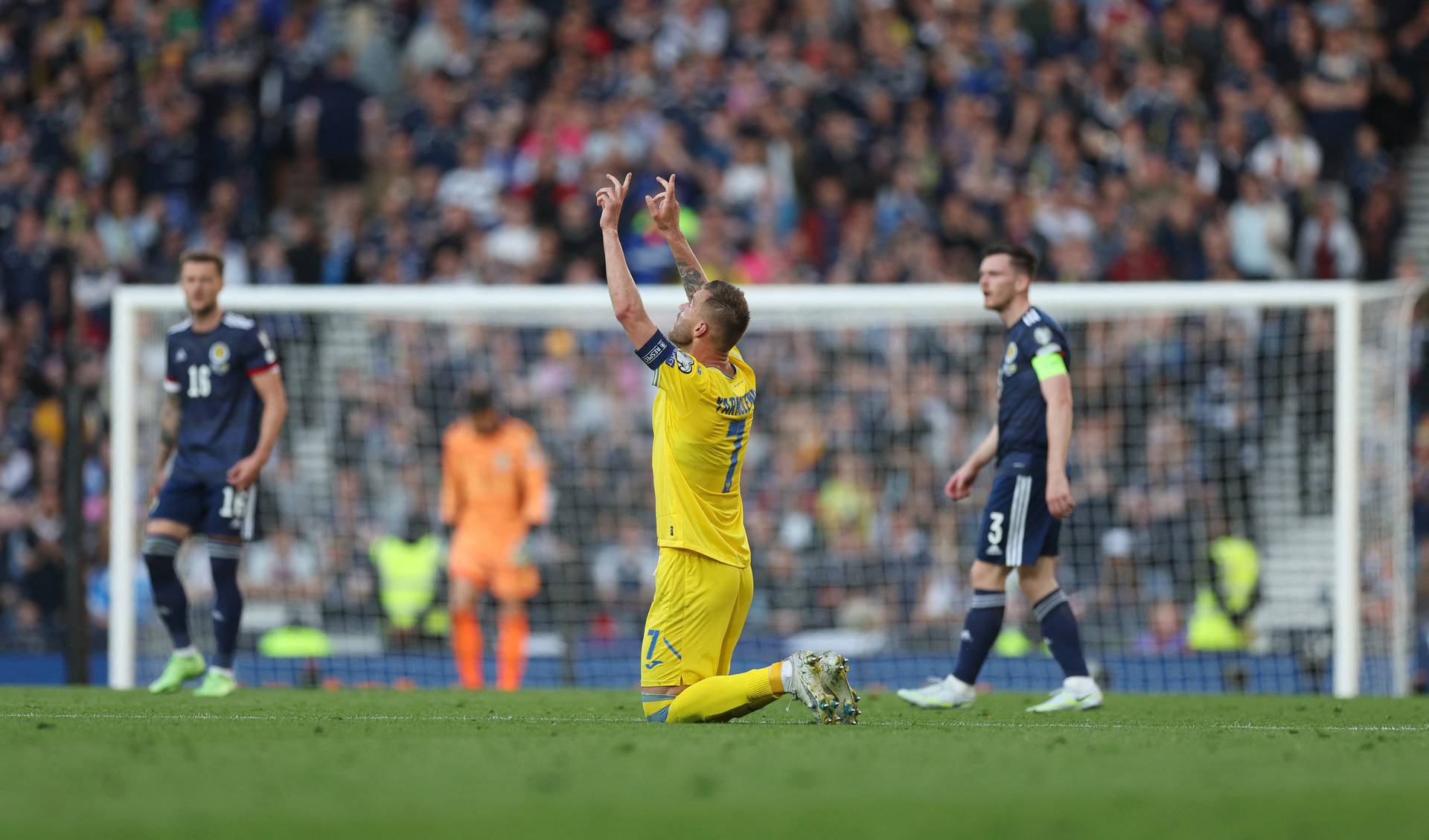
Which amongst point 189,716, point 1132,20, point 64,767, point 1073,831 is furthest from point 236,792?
point 1132,20

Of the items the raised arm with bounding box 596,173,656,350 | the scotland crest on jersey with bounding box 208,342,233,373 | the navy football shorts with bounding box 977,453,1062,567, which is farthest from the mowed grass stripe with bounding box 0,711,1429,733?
the scotland crest on jersey with bounding box 208,342,233,373

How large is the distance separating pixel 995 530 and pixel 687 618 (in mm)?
2082

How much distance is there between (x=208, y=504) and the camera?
9.73 meters

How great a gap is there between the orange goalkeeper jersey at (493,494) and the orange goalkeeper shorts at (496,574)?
3cm

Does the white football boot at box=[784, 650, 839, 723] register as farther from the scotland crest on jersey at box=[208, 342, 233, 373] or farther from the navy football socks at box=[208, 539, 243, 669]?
the scotland crest on jersey at box=[208, 342, 233, 373]

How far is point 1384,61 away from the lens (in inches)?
680

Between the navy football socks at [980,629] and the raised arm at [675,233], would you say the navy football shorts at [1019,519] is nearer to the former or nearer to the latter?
the navy football socks at [980,629]

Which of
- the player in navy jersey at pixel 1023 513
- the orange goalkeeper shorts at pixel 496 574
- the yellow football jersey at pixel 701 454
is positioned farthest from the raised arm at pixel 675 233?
the orange goalkeeper shorts at pixel 496 574

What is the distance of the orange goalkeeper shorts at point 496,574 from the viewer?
1291 centimetres

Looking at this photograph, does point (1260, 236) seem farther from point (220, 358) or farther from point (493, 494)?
point (220, 358)

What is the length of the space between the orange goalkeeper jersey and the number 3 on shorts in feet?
16.9

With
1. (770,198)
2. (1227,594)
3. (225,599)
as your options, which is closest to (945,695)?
(225,599)

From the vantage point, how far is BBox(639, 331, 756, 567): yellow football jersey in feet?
22.5

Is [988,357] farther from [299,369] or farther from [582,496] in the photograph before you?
[299,369]
